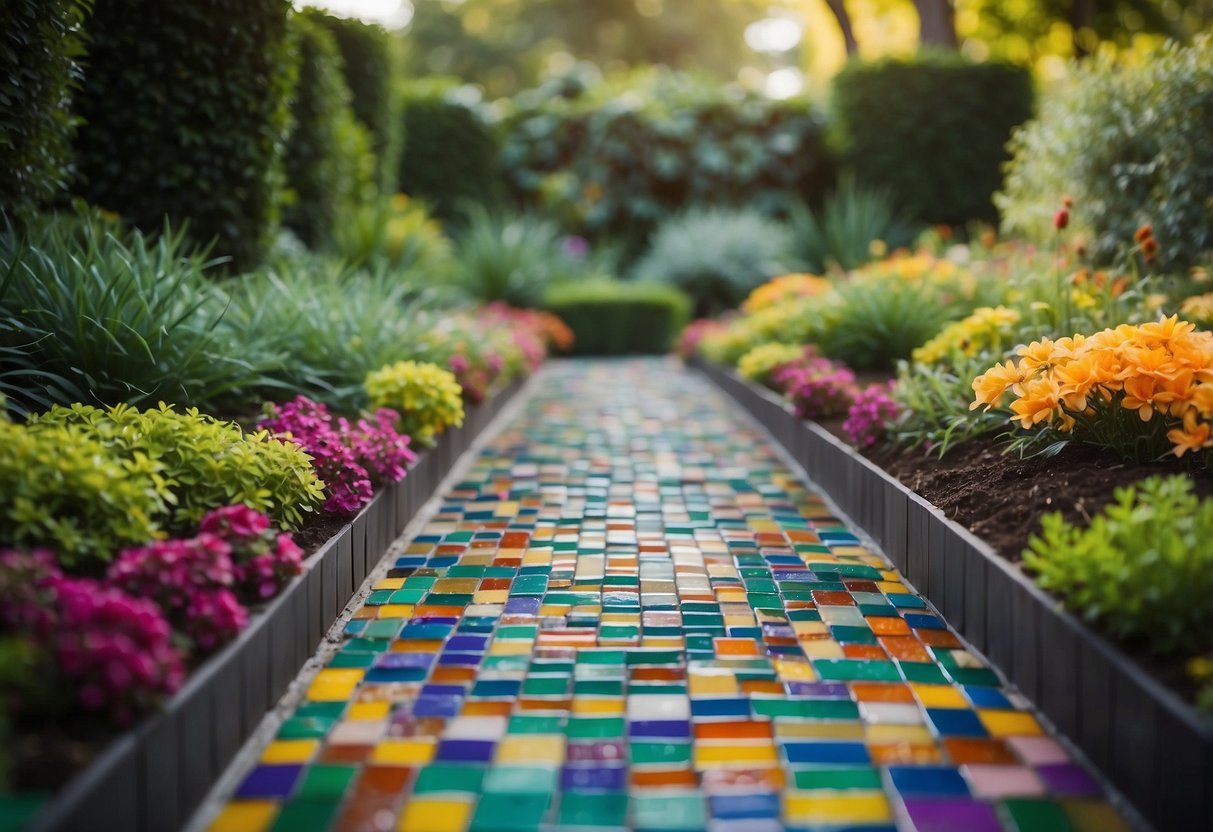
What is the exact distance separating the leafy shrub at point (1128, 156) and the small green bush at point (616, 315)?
4.73 meters

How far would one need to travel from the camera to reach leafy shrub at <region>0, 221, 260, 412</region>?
333cm

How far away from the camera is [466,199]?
1360cm

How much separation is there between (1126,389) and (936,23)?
48.3ft

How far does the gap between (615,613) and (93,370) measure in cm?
201

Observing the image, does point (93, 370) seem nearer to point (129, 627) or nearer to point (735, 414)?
point (129, 627)

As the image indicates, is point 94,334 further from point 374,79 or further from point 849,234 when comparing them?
point 849,234

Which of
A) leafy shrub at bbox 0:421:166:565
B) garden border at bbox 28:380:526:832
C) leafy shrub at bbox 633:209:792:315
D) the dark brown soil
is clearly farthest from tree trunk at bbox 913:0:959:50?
leafy shrub at bbox 0:421:166:565

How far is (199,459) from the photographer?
2703mm

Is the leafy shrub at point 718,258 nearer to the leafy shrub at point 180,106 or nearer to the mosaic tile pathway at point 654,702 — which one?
the leafy shrub at point 180,106

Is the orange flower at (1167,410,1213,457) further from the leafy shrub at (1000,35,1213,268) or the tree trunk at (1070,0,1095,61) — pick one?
the tree trunk at (1070,0,1095,61)

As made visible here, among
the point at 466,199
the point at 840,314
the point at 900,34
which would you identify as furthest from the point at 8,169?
the point at 900,34

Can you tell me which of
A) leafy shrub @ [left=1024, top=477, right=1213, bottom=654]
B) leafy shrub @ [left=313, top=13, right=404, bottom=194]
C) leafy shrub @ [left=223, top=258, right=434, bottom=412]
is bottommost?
leafy shrub @ [left=1024, top=477, right=1213, bottom=654]

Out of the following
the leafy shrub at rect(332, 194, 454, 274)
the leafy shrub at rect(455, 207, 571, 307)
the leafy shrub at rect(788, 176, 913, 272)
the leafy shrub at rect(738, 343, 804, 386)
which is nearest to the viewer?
the leafy shrub at rect(738, 343, 804, 386)

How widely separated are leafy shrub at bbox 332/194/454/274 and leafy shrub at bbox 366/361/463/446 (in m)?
3.25
